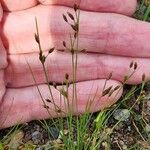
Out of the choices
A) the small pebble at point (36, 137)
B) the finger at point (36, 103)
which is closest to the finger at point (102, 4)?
the finger at point (36, 103)

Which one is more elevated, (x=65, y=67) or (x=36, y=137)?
(x=65, y=67)

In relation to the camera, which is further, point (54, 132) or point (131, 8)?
point (131, 8)

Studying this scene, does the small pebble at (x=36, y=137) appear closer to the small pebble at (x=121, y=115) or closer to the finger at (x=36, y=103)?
the finger at (x=36, y=103)

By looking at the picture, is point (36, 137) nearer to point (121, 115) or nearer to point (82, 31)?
point (121, 115)

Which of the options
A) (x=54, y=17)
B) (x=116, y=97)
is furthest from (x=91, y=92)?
(x=54, y=17)

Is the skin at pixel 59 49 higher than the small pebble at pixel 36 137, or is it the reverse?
the skin at pixel 59 49

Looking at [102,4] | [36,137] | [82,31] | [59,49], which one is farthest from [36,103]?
[102,4]

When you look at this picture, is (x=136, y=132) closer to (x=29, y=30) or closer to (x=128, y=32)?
(x=128, y=32)
